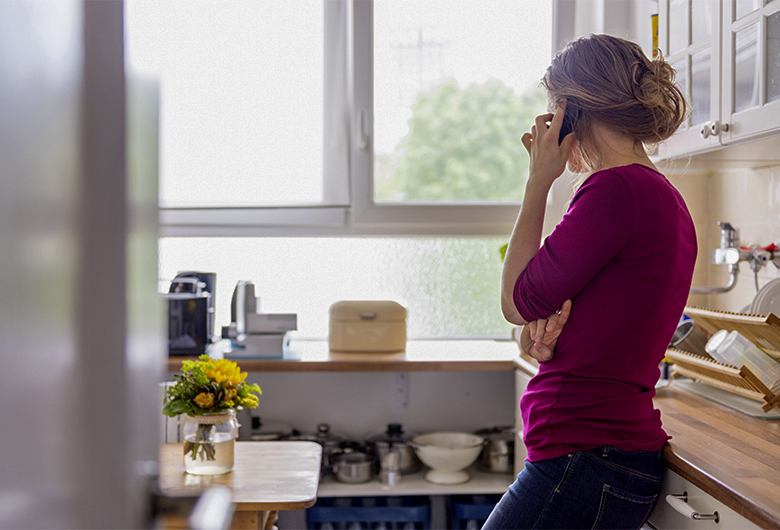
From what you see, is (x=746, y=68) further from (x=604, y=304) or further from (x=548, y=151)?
(x=604, y=304)

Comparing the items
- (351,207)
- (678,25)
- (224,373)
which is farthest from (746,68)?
(351,207)

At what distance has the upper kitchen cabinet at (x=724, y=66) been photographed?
1.38m

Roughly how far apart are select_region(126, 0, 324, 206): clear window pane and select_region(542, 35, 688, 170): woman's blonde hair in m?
1.64

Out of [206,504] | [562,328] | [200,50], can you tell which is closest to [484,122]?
[200,50]

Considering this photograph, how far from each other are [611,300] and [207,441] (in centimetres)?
91

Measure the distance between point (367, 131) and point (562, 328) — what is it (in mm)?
1726

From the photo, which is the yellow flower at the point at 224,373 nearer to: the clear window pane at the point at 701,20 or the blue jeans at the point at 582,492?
the blue jeans at the point at 582,492

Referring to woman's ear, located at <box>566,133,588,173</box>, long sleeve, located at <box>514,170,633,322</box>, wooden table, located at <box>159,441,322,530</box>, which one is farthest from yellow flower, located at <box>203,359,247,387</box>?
woman's ear, located at <box>566,133,588,173</box>

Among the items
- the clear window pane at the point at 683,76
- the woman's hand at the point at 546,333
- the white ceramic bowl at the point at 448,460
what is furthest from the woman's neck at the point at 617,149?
the white ceramic bowl at the point at 448,460

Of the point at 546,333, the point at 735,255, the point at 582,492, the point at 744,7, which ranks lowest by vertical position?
the point at 582,492

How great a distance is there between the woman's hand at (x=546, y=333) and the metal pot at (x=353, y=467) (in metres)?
1.29

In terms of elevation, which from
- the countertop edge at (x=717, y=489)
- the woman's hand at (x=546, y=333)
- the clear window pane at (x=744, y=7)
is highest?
the clear window pane at (x=744, y=7)

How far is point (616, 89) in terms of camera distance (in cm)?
114

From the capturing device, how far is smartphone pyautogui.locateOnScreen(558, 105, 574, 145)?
1218 mm
